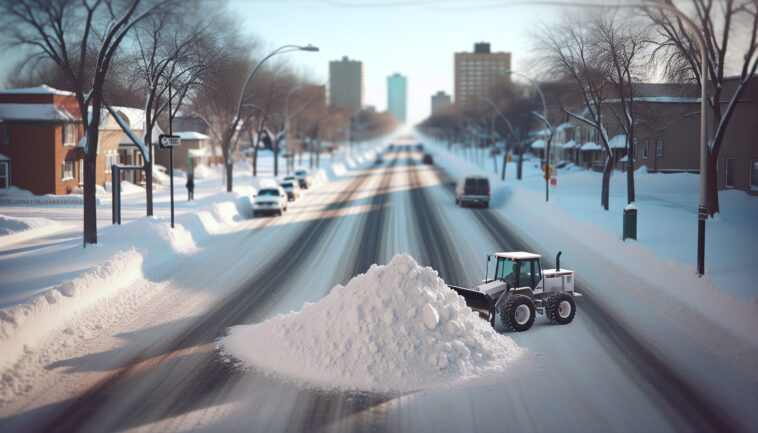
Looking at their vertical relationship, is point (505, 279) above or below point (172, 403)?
above

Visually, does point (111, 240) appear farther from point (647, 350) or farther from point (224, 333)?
point (647, 350)

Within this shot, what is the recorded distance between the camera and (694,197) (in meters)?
41.4

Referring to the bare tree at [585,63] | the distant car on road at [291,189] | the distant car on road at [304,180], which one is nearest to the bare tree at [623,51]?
the bare tree at [585,63]

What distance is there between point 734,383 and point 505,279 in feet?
17.6

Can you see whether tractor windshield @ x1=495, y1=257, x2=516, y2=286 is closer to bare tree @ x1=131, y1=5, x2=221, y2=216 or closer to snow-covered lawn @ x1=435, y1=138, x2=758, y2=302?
snow-covered lawn @ x1=435, y1=138, x2=758, y2=302

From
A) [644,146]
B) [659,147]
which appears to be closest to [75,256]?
[659,147]

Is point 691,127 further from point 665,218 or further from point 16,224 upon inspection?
point 16,224

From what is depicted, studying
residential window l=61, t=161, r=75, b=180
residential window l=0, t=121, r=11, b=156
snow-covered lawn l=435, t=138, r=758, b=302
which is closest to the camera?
snow-covered lawn l=435, t=138, r=758, b=302

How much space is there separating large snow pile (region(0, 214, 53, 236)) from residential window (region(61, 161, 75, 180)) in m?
16.1

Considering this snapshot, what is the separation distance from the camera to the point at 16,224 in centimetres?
2780

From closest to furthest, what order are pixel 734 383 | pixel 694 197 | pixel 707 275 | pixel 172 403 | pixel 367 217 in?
pixel 172 403 < pixel 734 383 < pixel 707 275 < pixel 367 217 < pixel 694 197

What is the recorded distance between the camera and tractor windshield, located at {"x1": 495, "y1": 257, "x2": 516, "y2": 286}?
16.3 metres

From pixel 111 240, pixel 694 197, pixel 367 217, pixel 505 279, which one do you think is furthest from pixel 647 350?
pixel 694 197

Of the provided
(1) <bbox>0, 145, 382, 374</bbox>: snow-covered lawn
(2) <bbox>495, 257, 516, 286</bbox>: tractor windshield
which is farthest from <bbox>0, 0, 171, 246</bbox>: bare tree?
(2) <bbox>495, 257, 516, 286</bbox>: tractor windshield
